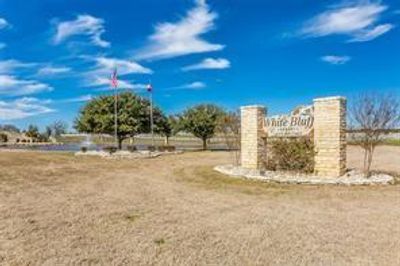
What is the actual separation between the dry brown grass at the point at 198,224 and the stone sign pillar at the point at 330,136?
2035mm

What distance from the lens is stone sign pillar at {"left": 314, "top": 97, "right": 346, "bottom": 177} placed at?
14.6 metres

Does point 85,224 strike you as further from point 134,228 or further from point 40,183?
point 40,183

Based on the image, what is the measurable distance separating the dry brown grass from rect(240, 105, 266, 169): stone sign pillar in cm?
435

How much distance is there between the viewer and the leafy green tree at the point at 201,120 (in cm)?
3744

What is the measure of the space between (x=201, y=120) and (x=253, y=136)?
20006 mm

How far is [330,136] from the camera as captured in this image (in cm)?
1485

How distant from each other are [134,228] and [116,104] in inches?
1092

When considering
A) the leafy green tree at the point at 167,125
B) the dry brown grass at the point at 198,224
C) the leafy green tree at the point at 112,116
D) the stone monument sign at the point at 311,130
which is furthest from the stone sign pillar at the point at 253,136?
the leafy green tree at the point at 167,125

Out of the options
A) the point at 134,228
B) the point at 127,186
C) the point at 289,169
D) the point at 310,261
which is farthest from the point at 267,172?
the point at 310,261

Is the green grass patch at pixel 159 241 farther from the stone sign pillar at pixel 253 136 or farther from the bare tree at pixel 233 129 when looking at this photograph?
the bare tree at pixel 233 129

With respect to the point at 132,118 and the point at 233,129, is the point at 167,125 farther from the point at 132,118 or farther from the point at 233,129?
the point at 233,129

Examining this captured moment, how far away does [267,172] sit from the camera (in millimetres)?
15867

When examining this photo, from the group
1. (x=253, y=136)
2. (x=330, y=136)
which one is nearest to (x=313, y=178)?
(x=330, y=136)

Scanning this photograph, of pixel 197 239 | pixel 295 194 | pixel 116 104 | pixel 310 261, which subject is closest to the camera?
pixel 310 261
